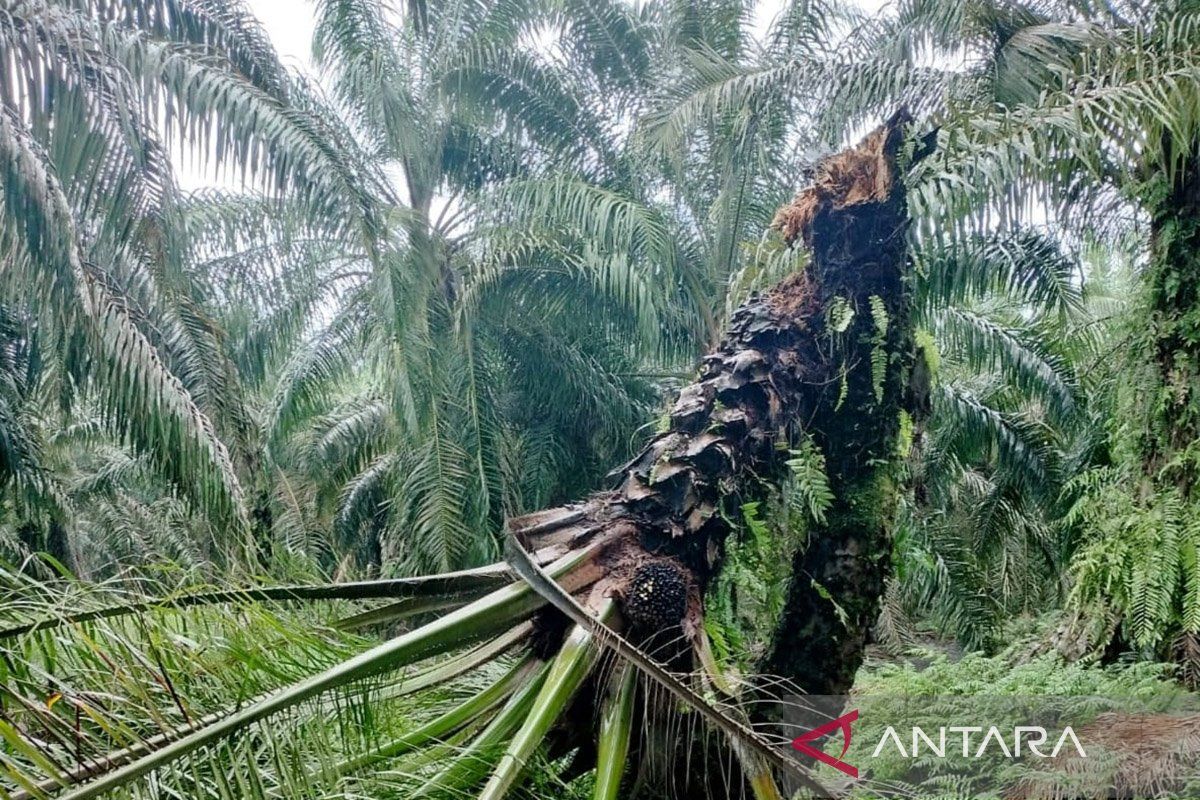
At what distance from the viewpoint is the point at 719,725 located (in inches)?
76.2

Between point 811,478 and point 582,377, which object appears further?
point 582,377

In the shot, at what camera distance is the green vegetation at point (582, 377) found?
1973 millimetres

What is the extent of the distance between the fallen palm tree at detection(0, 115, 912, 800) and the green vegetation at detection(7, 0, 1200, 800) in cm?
1

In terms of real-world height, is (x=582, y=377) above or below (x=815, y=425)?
below

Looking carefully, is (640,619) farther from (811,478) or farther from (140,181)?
(140,181)

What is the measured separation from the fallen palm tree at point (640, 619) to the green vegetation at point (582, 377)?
1cm

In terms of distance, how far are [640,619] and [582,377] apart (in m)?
8.15

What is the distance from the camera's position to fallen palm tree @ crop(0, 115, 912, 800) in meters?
1.58

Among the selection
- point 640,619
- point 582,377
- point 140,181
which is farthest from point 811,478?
point 582,377

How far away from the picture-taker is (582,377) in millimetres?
10391

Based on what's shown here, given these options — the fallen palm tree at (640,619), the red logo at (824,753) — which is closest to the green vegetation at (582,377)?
the fallen palm tree at (640,619)

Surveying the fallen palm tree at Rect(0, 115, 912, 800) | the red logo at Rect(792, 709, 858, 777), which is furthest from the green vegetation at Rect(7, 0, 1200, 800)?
the red logo at Rect(792, 709, 858, 777)

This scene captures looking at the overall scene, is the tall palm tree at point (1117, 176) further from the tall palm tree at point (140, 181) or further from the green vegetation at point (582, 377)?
the tall palm tree at point (140, 181)

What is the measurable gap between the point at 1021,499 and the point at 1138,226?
5.88 metres
